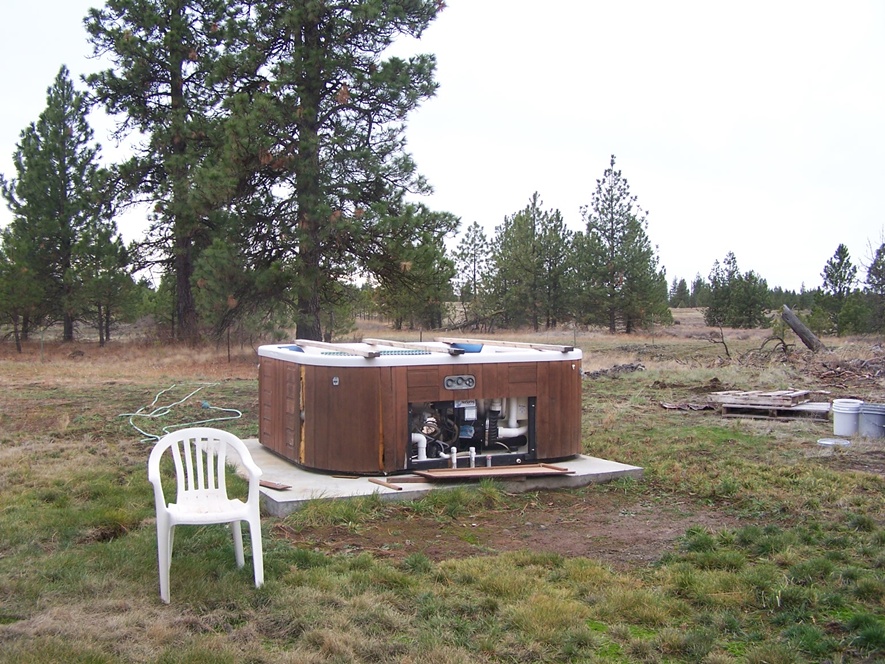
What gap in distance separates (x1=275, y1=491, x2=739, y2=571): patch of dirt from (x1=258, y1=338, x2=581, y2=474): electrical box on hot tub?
98 cm

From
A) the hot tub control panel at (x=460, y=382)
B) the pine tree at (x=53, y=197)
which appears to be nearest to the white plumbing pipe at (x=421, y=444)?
the hot tub control panel at (x=460, y=382)

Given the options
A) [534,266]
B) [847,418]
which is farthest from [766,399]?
[534,266]

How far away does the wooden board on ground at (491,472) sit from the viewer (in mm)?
6961

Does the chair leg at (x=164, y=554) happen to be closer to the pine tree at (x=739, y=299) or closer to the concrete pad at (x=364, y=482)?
the concrete pad at (x=364, y=482)

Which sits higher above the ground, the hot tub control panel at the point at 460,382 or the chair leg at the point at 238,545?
the hot tub control panel at the point at 460,382

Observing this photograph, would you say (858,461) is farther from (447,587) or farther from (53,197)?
(53,197)

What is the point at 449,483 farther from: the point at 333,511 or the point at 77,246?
the point at 77,246

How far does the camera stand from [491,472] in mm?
7051

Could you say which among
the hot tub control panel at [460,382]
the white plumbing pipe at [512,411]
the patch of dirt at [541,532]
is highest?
the hot tub control panel at [460,382]

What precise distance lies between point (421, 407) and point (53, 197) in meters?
22.6

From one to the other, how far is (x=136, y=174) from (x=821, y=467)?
20.4m

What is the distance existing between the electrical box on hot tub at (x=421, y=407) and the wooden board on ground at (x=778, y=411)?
494 cm

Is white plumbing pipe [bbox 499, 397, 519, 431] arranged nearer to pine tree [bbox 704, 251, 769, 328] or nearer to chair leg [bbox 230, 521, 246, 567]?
chair leg [bbox 230, 521, 246, 567]

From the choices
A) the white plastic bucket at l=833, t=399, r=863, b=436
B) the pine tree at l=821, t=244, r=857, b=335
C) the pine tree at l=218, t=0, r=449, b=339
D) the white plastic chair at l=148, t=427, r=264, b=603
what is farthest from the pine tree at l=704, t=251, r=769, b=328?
the white plastic chair at l=148, t=427, r=264, b=603
